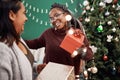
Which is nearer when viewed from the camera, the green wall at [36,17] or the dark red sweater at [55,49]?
the dark red sweater at [55,49]

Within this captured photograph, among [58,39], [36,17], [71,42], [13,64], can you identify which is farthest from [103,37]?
[13,64]

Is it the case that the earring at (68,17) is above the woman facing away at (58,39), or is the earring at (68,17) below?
above

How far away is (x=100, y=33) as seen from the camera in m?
4.91

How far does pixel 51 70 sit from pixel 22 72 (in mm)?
384

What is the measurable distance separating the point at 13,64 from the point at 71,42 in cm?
112

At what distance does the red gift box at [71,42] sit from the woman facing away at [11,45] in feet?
3.28

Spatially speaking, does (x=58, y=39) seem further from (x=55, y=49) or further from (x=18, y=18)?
(x=18, y=18)

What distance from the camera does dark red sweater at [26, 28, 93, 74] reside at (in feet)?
9.38

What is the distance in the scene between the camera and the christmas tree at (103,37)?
15.7 ft

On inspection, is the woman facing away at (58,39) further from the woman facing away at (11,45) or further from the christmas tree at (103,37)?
the christmas tree at (103,37)

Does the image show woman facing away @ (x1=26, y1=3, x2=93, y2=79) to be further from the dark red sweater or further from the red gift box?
the red gift box

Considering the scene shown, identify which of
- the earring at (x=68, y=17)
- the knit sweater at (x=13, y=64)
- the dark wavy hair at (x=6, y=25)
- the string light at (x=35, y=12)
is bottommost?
the knit sweater at (x=13, y=64)

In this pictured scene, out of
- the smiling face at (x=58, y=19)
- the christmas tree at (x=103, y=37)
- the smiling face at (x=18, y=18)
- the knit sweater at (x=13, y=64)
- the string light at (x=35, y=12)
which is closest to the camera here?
the knit sweater at (x=13, y=64)

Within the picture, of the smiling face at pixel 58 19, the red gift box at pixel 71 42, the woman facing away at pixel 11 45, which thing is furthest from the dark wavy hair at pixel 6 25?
the smiling face at pixel 58 19
